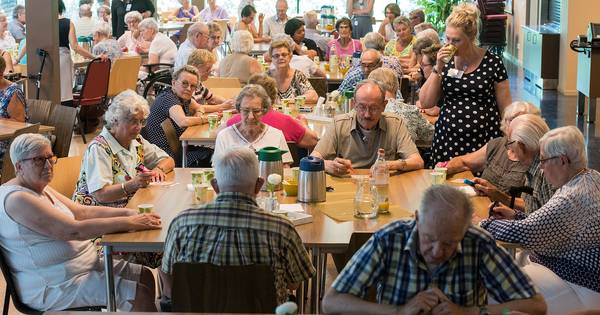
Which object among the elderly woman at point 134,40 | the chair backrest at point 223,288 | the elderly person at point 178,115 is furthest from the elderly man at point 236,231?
the elderly woman at point 134,40

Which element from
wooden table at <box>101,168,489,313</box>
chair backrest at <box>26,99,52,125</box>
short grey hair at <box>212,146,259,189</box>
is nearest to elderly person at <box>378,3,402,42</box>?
chair backrest at <box>26,99,52,125</box>

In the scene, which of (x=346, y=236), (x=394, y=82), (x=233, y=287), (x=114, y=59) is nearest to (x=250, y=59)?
(x=114, y=59)

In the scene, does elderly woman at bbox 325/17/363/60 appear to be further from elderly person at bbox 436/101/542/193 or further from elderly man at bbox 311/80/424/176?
elderly person at bbox 436/101/542/193

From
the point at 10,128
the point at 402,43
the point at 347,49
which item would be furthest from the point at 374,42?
the point at 10,128

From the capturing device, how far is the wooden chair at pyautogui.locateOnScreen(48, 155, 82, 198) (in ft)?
16.1

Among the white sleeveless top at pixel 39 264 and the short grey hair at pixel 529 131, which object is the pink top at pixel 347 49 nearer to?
the short grey hair at pixel 529 131

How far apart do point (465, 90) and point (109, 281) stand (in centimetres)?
256

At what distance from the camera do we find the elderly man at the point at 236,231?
342cm

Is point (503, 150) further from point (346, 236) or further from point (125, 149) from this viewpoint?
point (125, 149)

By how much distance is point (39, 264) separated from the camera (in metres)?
4.00

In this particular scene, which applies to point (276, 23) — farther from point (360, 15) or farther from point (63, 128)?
point (63, 128)

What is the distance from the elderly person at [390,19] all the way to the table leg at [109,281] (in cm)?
1022

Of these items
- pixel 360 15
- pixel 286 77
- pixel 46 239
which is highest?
pixel 360 15

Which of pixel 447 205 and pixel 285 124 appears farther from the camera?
pixel 285 124
